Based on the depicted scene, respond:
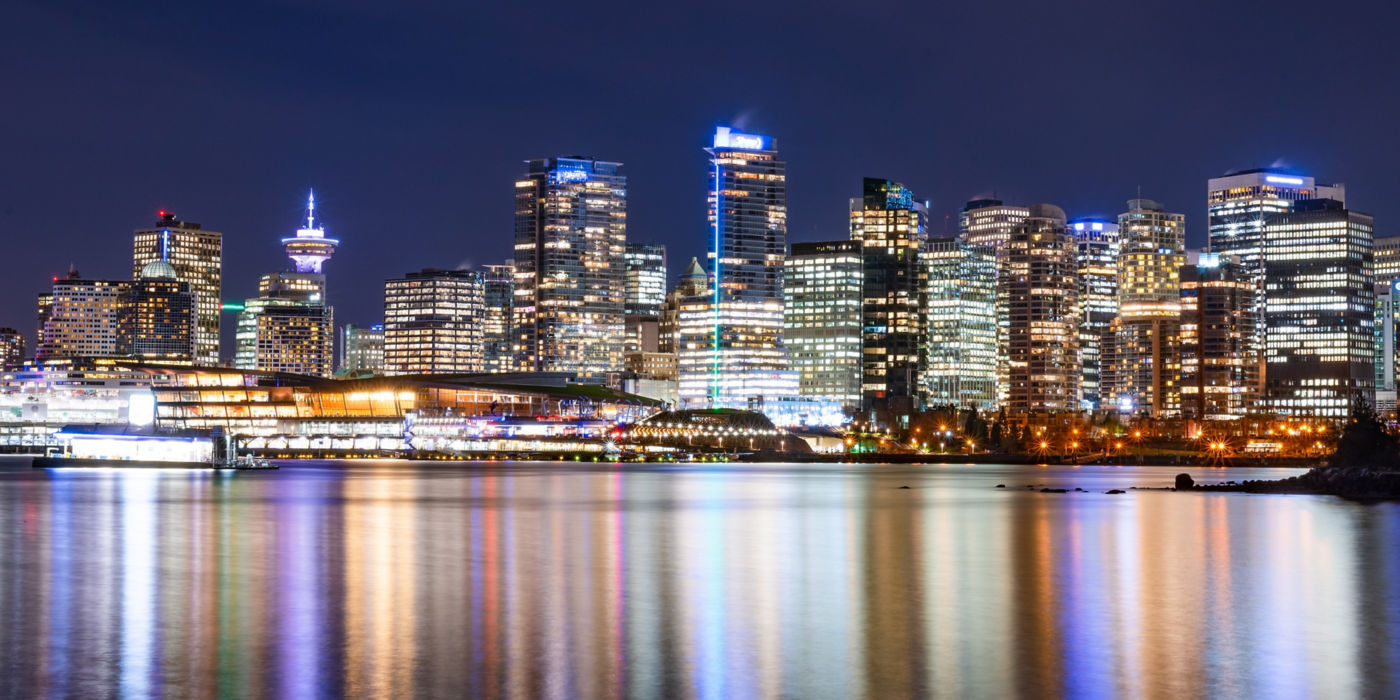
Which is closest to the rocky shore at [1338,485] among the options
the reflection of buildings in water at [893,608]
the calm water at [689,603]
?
the calm water at [689,603]

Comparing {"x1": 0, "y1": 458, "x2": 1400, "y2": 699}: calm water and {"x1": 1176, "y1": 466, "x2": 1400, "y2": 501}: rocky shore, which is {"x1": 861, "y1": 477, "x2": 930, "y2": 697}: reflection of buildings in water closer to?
{"x1": 0, "y1": 458, "x2": 1400, "y2": 699}: calm water

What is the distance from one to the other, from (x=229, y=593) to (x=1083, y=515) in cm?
5456

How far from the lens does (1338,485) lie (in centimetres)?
11744

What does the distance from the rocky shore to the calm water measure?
86.2 ft

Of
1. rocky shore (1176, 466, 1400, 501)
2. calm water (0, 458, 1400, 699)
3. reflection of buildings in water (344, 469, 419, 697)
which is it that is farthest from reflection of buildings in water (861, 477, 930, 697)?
rocky shore (1176, 466, 1400, 501)

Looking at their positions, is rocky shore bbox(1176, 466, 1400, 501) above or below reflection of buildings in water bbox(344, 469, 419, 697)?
below

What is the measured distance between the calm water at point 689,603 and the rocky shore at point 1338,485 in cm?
2627

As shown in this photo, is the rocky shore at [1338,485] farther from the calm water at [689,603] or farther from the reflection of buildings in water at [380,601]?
the reflection of buildings in water at [380,601]

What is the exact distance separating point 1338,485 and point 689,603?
90330 millimetres

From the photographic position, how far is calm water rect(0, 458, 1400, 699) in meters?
29.7

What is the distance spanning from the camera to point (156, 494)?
329 ft

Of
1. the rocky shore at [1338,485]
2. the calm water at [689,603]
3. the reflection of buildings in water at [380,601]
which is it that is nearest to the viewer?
the reflection of buildings in water at [380,601]

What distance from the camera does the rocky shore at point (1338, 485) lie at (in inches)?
4303

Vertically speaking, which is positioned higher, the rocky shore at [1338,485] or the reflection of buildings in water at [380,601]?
the reflection of buildings in water at [380,601]
